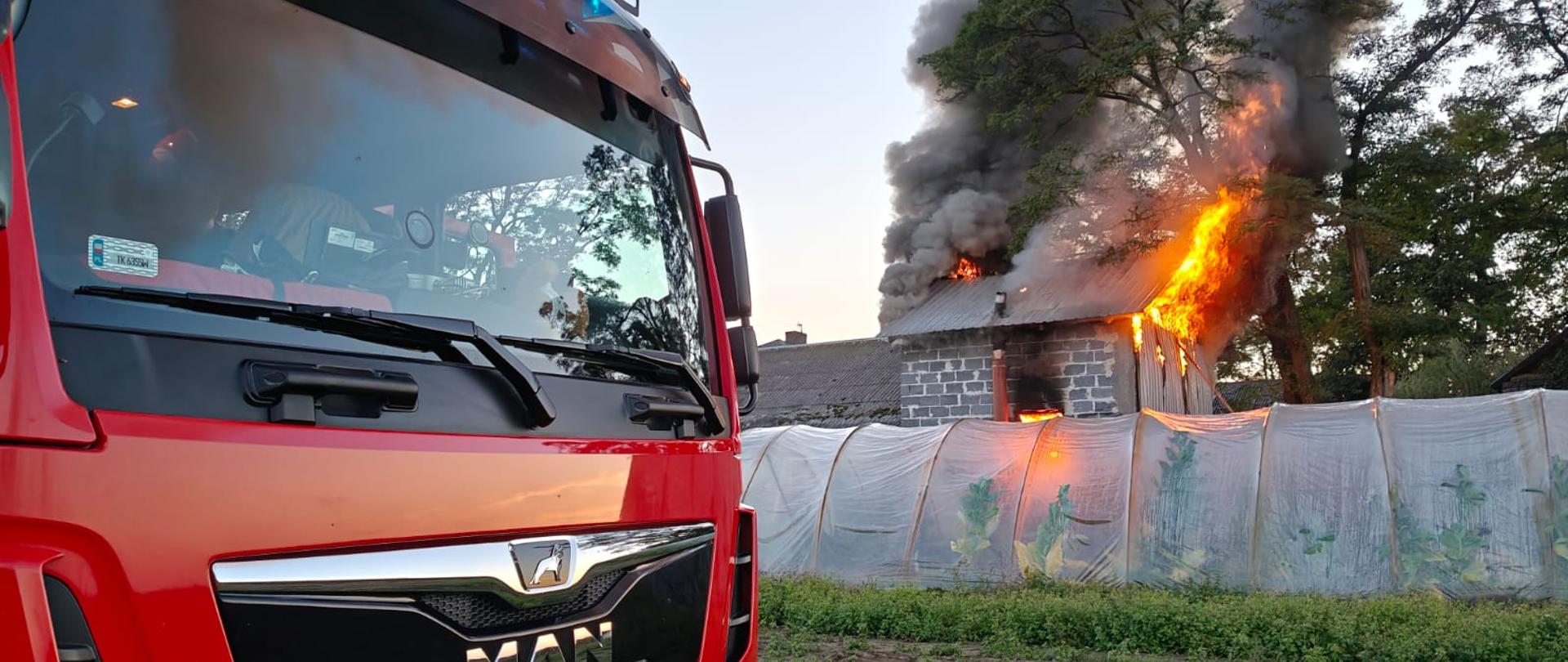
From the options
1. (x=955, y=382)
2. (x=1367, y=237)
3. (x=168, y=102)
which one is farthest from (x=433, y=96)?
(x=1367, y=237)

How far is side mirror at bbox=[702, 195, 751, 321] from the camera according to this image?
3500mm

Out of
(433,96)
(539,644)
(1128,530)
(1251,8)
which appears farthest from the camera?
(1251,8)

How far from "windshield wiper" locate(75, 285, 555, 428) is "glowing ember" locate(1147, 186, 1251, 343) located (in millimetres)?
17438

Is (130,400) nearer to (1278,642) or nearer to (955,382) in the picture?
(1278,642)

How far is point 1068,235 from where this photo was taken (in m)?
20.5

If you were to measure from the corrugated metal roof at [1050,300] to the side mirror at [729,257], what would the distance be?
15.7 meters

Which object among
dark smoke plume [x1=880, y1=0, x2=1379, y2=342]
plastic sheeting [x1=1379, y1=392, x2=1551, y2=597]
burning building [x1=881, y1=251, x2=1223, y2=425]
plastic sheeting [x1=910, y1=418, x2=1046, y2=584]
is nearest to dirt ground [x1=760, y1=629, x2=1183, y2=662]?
plastic sheeting [x1=910, y1=418, x2=1046, y2=584]

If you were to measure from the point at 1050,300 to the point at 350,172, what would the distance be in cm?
1817

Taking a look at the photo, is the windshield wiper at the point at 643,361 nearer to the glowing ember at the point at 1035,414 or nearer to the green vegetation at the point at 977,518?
the green vegetation at the point at 977,518

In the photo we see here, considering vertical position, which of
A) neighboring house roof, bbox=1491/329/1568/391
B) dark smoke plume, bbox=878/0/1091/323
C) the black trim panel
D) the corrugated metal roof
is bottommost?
the black trim panel

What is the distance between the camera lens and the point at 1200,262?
66.2 feet

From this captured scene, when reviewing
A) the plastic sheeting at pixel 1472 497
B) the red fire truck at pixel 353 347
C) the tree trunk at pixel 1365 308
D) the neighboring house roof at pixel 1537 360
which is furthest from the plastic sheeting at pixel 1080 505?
the neighboring house roof at pixel 1537 360

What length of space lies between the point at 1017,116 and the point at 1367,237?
6.70 meters

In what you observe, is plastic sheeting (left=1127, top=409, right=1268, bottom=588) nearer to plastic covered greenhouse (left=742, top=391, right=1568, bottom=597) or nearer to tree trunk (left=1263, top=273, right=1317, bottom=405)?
plastic covered greenhouse (left=742, top=391, right=1568, bottom=597)
